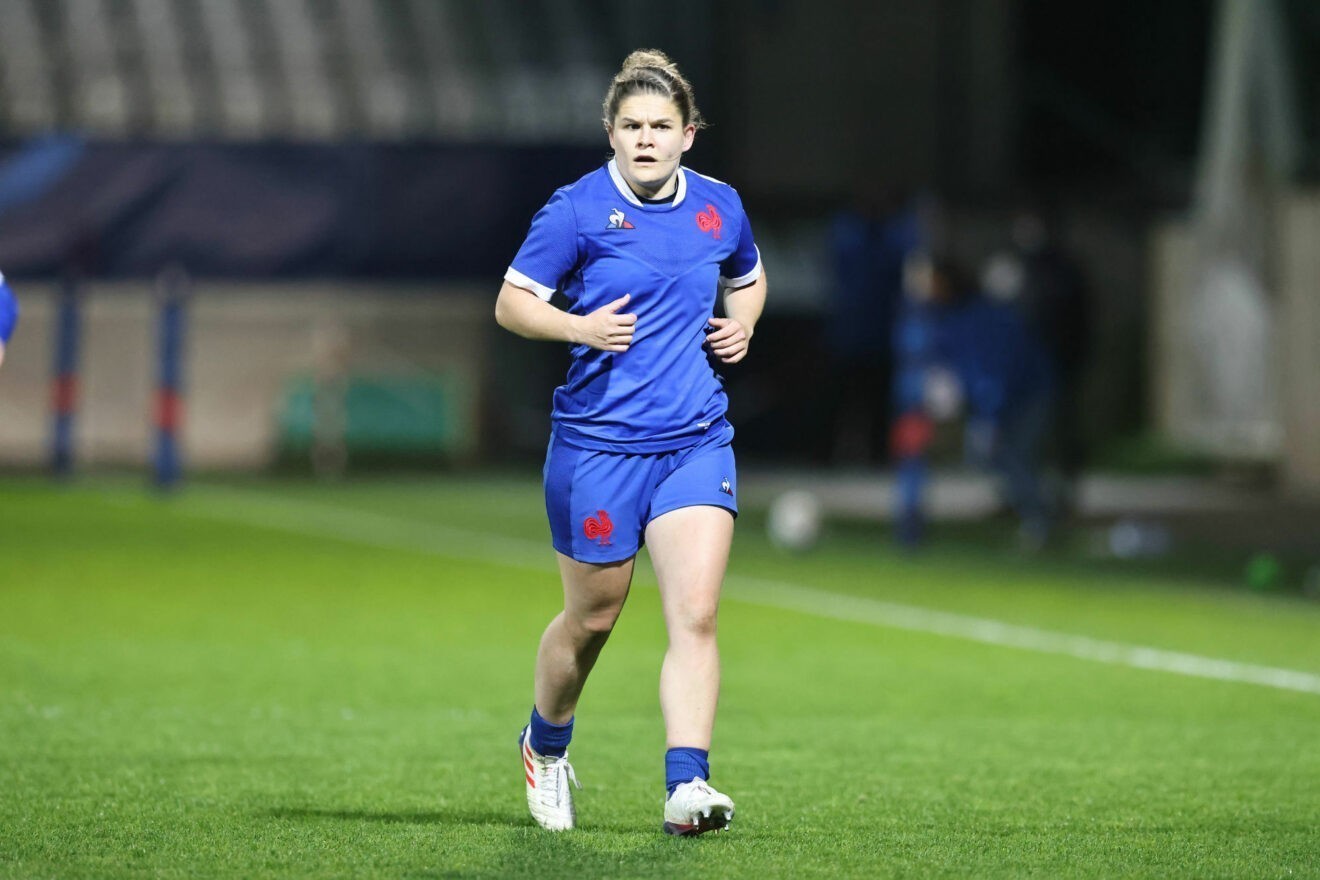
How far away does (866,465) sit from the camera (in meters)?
28.0

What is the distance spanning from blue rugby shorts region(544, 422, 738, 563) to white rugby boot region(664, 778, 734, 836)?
713 mm

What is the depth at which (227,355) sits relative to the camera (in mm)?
27734

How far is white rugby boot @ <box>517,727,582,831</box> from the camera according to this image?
6.86m

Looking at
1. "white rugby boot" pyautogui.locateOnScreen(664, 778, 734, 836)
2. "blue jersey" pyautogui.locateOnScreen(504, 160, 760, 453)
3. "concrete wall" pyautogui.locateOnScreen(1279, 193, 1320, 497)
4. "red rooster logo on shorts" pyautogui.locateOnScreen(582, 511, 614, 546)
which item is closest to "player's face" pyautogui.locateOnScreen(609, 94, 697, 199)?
"blue jersey" pyautogui.locateOnScreen(504, 160, 760, 453)

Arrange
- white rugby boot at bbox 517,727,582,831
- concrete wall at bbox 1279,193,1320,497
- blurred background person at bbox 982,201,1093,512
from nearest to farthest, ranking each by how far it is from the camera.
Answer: white rugby boot at bbox 517,727,582,831, blurred background person at bbox 982,201,1093,512, concrete wall at bbox 1279,193,1320,497

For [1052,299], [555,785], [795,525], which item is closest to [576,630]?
[555,785]

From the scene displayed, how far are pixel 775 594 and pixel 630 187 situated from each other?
8.22 m

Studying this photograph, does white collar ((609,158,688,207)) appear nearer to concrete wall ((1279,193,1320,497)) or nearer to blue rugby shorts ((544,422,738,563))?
blue rugby shorts ((544,422,738,563))

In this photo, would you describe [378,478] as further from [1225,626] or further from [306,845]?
[306,845]

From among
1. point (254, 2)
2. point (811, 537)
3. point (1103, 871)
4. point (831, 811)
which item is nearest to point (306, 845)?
point (831, 811)

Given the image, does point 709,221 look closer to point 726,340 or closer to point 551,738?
point 726,340

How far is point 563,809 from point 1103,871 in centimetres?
166

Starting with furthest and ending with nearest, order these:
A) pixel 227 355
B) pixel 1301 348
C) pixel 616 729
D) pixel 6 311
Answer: pixel 227 355, pixel 1301 348, pixel 616 729, pixel 6 311

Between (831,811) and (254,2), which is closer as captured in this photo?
(831,811)
